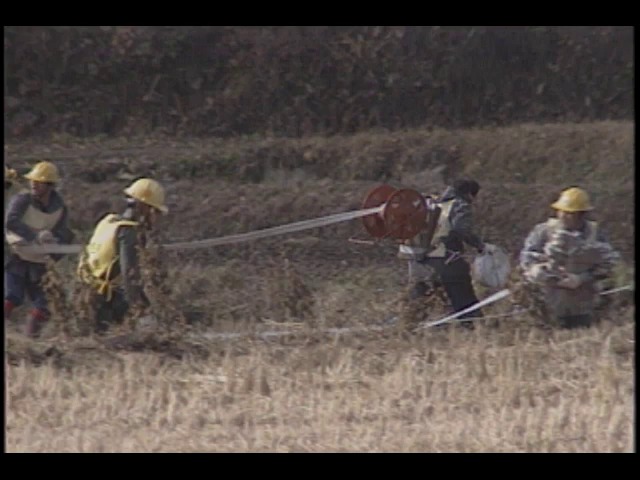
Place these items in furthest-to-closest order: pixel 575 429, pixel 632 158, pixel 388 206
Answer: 1. pixel 632 158
2. pixel 388 206
3. pixel 575 429

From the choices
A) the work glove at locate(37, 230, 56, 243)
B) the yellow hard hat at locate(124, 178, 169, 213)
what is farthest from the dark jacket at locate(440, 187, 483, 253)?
the work glove at locate(37, 230, 56, 243)

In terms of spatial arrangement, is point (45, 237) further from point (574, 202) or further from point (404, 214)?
point (574, 202)

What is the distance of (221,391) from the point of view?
7902 mm

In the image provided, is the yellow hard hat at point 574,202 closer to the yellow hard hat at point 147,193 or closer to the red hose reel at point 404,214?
the red hose reel at point 404,214

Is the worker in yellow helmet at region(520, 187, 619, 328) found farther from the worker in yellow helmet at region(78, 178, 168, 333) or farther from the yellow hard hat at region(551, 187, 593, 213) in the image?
the worker in yellow helmet at region(78, 178, 168, 333)

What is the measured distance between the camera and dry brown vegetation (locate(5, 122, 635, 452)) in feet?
23.4

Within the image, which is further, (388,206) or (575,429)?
(388,206)

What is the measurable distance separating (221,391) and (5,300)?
91.5 inches

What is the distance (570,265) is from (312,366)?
6.69 ft

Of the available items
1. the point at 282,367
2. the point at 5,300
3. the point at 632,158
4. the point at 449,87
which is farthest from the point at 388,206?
the point at 449,87

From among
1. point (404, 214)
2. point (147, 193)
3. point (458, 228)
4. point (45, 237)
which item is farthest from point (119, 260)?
point (458, 228)

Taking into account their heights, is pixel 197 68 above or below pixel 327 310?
above

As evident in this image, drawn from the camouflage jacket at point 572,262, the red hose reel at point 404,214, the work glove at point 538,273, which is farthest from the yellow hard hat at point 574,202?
the red hose reel at point 404,214

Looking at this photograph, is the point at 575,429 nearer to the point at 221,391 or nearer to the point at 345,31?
the point at 221,391
